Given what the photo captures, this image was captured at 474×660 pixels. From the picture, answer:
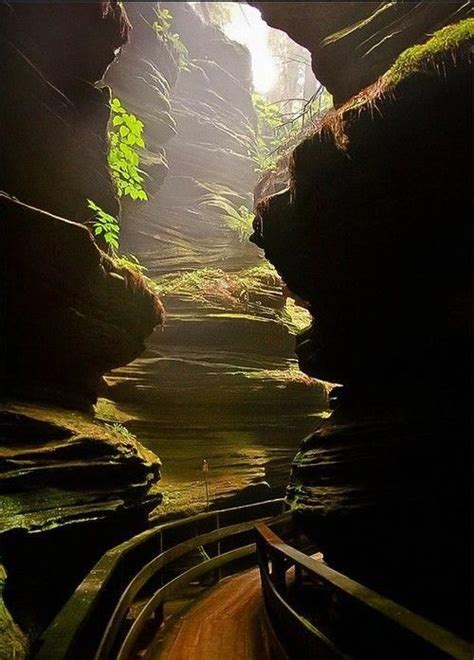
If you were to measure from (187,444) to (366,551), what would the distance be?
346 inches

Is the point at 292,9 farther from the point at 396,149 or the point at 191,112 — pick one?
the point at 191,112

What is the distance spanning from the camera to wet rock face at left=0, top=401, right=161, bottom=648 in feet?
15.4

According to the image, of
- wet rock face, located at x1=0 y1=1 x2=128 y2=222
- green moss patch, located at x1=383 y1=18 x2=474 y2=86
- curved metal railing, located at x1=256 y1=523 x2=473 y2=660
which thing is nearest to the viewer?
curved metal railing, located at x1=256 y1=523 x2=473 y2=660

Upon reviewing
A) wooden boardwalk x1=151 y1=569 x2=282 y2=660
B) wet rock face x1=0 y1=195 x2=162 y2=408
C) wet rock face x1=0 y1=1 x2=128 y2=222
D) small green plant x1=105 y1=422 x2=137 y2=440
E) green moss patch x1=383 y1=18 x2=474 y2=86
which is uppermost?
wet rock face x1=0 y1=1 x2=128 y2=222

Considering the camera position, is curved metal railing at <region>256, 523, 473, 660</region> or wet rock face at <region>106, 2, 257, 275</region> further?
wet rock face at <region>106, 2, 257, 275</region>

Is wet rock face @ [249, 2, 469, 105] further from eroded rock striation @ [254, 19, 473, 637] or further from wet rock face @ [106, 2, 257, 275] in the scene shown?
wet rock face @ [106, 2, 257, 275]

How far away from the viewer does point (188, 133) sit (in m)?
24.7

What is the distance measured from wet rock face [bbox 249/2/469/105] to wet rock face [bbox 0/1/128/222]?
3310 mm

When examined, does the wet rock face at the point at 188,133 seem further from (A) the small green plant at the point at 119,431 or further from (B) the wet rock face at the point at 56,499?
(B) the wet rock face at the point at 56,499

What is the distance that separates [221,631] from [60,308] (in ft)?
16.5

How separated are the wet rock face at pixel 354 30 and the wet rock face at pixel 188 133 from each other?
8741mm

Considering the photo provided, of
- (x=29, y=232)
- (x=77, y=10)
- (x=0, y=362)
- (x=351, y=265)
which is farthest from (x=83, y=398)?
(x=77, y=10)

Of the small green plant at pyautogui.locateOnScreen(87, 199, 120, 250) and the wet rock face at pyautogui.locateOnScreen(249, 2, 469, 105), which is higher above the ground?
the wet rock face at pyautogui.locateOnScreen(249, 2, 469, 105)

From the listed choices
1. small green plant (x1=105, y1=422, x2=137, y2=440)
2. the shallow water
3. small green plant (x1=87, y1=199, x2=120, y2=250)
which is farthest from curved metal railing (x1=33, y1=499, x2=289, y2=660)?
small green plant (x1=87, y1=199, x2=120, y2=250)
